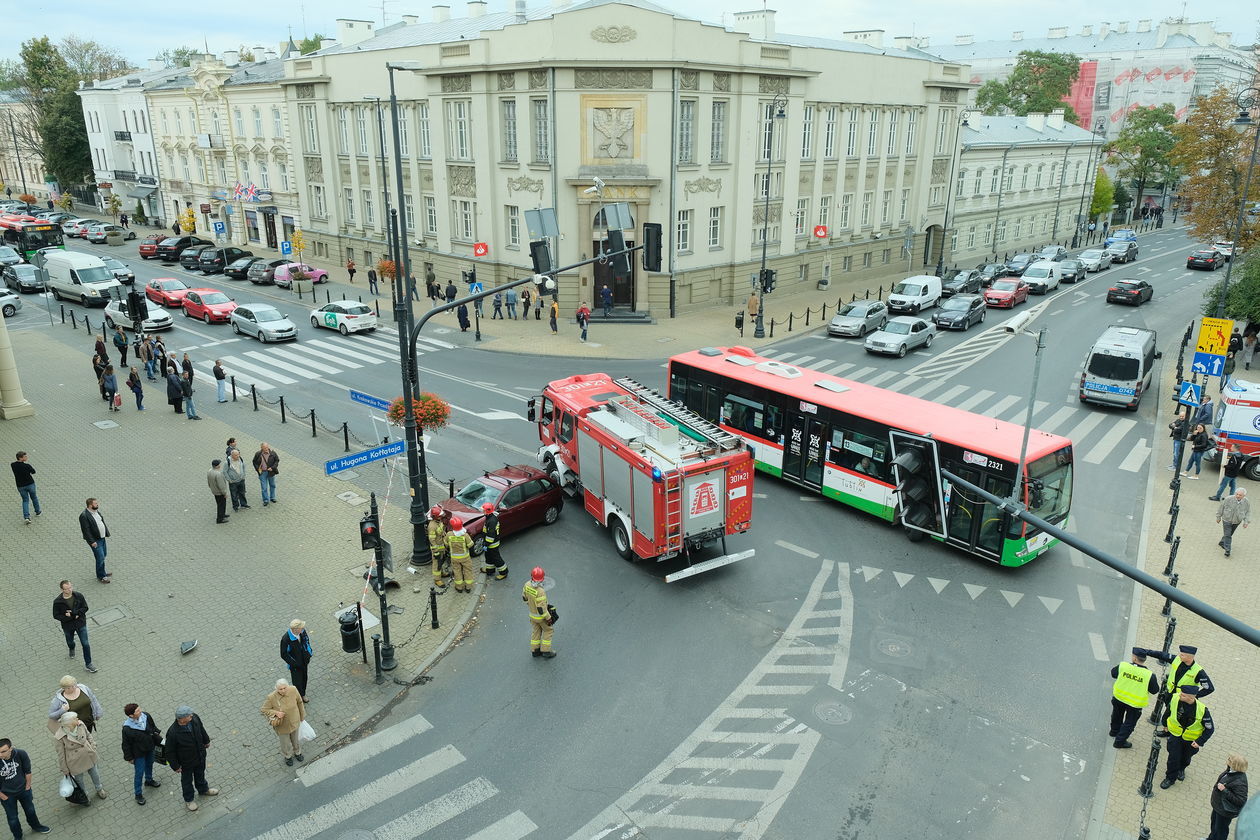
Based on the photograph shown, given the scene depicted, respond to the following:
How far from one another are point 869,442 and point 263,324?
87.2 ft

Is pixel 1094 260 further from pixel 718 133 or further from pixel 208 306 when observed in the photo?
pixel 208 306

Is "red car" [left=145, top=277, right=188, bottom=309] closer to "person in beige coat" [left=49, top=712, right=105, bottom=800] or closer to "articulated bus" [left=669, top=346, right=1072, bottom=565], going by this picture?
"articulated bus" [left=669, top=346, right=1072, bottom=565]

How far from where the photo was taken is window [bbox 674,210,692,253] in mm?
39656

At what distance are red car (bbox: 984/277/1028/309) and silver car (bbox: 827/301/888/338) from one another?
992 centimetres

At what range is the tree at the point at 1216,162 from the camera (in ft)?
120

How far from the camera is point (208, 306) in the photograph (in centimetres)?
3775

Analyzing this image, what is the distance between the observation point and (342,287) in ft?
155

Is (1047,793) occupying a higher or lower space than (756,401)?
lower

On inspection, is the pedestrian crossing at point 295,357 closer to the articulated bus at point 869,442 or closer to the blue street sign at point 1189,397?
the articulated bus at point 869,442

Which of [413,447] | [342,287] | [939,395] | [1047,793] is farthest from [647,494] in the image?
[342,287]

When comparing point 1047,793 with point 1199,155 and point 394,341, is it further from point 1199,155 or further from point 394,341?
point 1199,155

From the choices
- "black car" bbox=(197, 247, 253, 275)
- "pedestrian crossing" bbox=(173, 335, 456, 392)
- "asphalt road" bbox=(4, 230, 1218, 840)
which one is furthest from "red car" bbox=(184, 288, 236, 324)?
"asphalt road" bbox=(4, 230, 1218, 840)

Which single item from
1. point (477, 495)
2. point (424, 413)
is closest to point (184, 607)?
point (477, 495)

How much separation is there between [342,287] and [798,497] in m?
34.9
